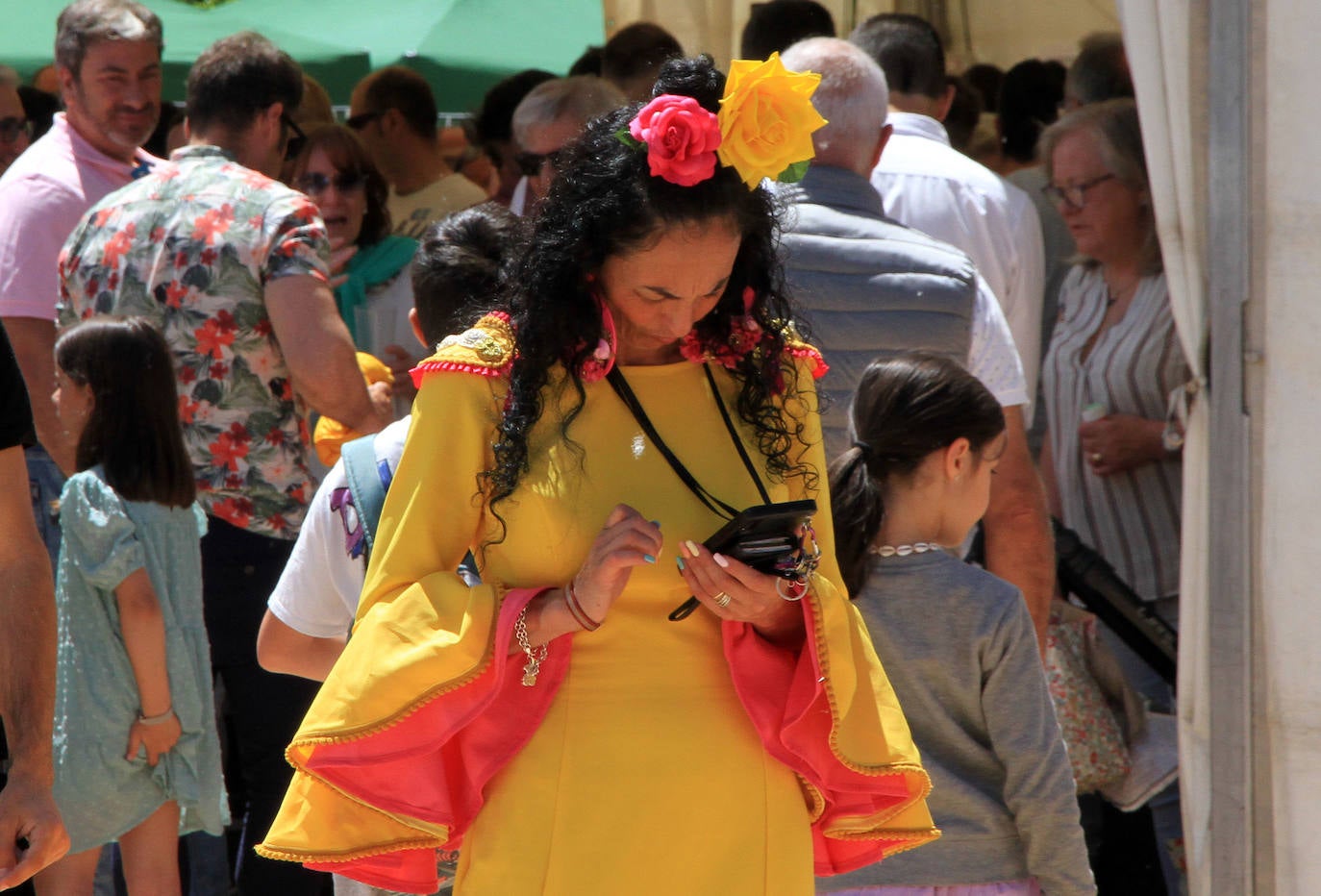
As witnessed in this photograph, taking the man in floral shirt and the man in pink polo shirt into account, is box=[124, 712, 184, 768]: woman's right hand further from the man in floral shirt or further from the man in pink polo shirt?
the man in pink polo shirt

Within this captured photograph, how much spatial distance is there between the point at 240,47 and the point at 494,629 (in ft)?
8.21

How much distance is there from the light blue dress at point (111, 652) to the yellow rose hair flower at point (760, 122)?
2.14 m

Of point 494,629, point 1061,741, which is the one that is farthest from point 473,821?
point 1061,741

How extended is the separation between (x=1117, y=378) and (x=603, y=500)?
2366 millimetres

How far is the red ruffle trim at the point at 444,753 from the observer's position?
195 cm

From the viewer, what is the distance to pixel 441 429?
2.02 m

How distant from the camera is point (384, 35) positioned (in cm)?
805

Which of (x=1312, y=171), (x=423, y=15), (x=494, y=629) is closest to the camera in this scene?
(x=494, y=629)

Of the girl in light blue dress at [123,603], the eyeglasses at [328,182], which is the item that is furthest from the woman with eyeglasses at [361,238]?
the girl in light blue dress at [123,603]

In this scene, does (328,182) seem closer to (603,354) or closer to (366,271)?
(366,271)

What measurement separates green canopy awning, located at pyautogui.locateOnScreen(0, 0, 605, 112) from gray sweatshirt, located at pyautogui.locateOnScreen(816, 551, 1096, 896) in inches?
220

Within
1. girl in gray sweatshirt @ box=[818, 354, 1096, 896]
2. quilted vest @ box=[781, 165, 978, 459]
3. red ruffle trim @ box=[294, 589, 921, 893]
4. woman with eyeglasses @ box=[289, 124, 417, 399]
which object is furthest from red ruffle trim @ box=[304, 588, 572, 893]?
woman with eyeglasses @ box=[289, 124, 417, 399]

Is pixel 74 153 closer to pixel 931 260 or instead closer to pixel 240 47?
pixel 240 47

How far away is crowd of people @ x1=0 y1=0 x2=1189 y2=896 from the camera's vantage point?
2.00 m
